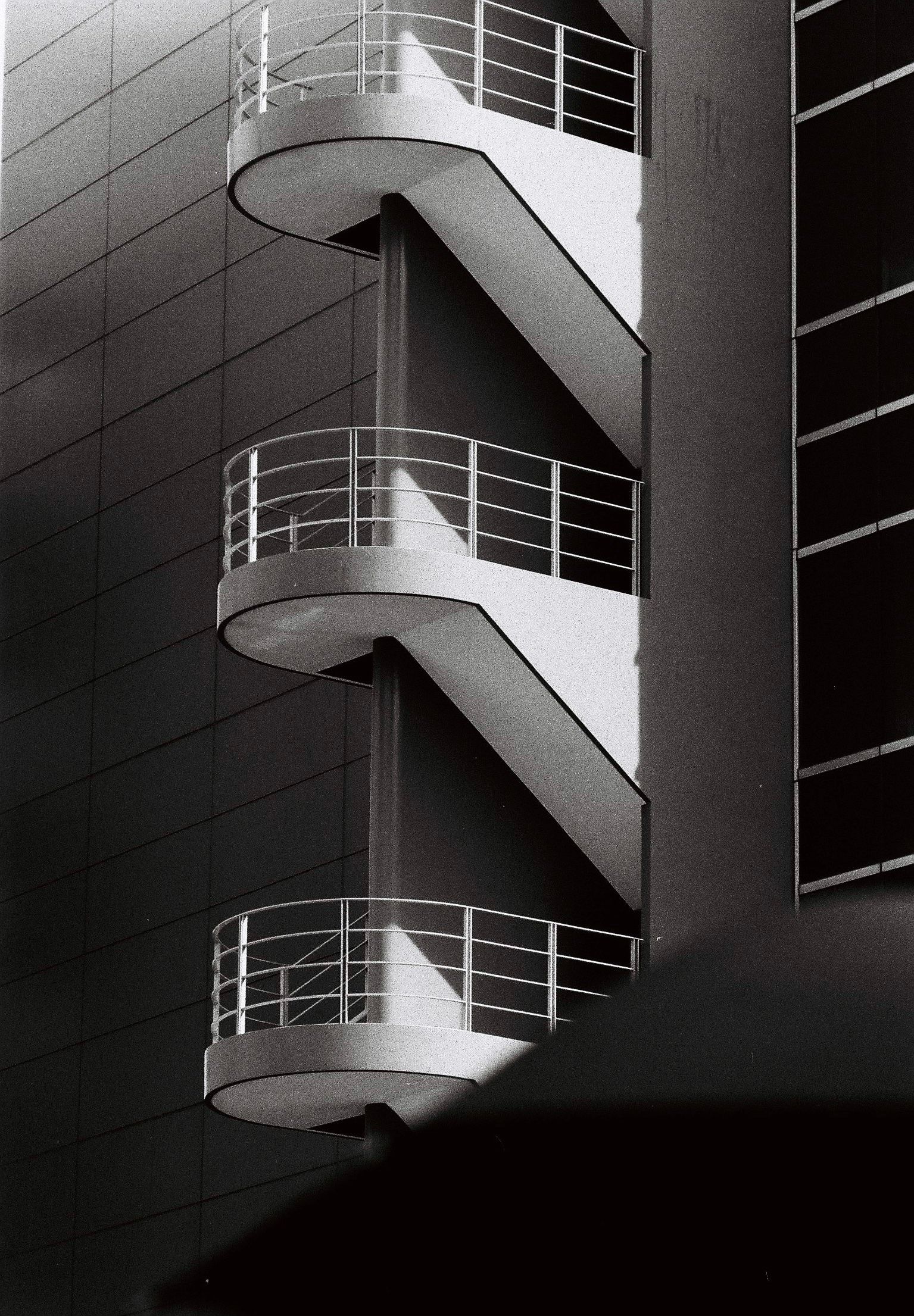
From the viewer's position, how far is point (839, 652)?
72.8 ft

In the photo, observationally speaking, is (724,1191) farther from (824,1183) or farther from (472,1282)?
(472,1282)

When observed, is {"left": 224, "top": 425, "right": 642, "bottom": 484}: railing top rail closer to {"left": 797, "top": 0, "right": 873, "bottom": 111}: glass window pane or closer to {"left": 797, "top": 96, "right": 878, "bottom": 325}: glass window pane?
{"left": 797, "top": 96, "right": 878, "bottom": 325}: glass window pane

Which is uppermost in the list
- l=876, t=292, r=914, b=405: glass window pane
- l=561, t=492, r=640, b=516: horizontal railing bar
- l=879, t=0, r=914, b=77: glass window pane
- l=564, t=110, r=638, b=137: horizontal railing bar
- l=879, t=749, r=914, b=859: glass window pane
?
l=879, t=0, r=914, b=77: glass window pane

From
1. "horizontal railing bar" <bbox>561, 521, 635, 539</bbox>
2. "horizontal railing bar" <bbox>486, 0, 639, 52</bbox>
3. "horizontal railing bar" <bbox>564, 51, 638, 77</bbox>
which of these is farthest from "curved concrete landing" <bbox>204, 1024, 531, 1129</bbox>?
"horizontal railing bar" <bbox>486, 0, 639, 52</bbox>

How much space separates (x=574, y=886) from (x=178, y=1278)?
6.95 meters

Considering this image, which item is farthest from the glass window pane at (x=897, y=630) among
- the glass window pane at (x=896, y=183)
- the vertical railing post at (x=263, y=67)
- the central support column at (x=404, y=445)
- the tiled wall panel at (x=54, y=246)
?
the tiled wall panel at (x=54, y=246)

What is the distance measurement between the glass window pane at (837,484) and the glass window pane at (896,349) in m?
0.33

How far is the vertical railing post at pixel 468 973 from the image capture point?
20469mm

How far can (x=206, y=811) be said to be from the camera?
27891mm

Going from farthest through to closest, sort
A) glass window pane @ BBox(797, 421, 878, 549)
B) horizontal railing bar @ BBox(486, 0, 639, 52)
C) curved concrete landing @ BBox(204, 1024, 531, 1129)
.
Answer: horizontal railing bar @ BBox(486, 0, 639, 52)
glass window pane @ BBox(797, 421, 878, 549)
curved concrete landing @ BBox(204, 1024, 531, 1129)

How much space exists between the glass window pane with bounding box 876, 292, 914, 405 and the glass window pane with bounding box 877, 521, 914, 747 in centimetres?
116

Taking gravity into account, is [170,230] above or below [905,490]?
above

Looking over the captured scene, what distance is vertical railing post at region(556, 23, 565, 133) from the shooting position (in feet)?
74.2

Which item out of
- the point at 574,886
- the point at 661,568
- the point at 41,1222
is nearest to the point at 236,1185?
the point at 41,1222
